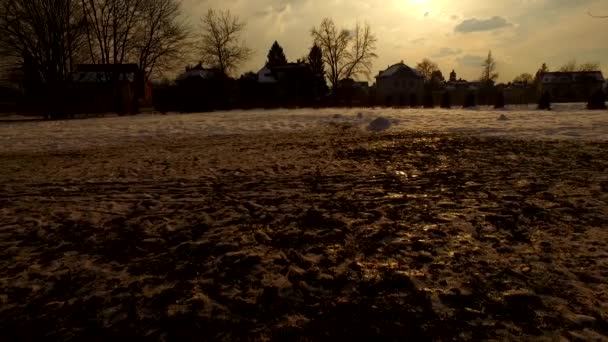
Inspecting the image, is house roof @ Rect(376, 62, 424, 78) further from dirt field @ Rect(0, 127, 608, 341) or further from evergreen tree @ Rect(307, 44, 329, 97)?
dirt field @ Rect(0, 127, 608, 341)

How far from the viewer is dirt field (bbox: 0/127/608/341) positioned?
2262 millimetres

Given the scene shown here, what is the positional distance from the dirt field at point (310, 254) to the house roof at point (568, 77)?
3258 inches

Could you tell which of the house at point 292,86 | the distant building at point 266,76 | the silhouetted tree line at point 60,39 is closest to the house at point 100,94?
the silhouetted tree line at point 60,39

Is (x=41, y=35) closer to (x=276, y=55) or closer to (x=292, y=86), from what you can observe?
(x=292, y=86)

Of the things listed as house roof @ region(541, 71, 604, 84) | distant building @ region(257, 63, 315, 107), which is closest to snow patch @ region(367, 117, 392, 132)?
distant building @ region(257, 63, 315, 107)

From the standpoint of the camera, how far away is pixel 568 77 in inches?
2857

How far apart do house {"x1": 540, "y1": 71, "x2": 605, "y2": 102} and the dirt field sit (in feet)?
242

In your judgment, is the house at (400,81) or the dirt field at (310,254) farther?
the house at (400,81)

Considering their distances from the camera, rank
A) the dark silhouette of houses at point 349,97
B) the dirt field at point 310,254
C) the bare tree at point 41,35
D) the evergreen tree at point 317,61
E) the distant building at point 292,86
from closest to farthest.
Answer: the dirt field at point 310,254
the bare tree at point 41,35
the dark silhouette of houses at point 349,97
the distant building at point 292,86
the evergreen tree at point 317,61

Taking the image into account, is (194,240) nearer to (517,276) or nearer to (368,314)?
(368,314)

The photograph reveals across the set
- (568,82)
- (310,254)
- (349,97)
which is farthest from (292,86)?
(568,82)

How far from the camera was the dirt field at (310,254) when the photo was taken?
226 centimetres

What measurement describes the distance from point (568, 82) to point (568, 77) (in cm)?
210

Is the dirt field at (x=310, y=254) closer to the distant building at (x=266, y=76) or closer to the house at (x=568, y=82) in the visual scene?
the distant building at (x=266, y=76)
